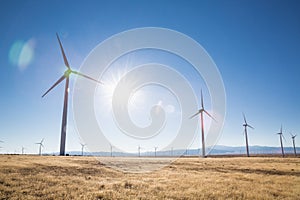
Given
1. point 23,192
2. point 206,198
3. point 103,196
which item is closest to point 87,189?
point 103,196

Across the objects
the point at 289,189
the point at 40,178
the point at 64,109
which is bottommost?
the point at 289,189

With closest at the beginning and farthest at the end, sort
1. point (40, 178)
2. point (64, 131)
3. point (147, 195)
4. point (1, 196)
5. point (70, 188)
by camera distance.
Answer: point (1, 196) < point (147, 195) < point (70, 188) < point (40, 178) < point (64, 131)

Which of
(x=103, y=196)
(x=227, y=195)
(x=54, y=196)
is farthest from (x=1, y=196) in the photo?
(x=227, y=195)

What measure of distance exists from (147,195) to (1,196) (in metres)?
8.33

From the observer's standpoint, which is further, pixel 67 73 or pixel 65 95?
pixel 67 73

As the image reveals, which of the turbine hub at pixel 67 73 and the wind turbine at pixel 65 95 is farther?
the turbine hub at pixel 67 73

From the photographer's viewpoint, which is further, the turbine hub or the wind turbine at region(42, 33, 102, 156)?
the turbine hub

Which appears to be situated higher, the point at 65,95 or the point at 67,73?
the point at 67,73

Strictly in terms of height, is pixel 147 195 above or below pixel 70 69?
below

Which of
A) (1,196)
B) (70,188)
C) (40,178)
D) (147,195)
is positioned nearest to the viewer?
(1,196)

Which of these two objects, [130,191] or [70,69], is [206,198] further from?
[70,69]

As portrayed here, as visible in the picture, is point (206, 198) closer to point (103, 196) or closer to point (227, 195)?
point (227, 195)

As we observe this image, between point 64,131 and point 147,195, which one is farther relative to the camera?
point 64,131

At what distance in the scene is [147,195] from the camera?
14.2 metres
